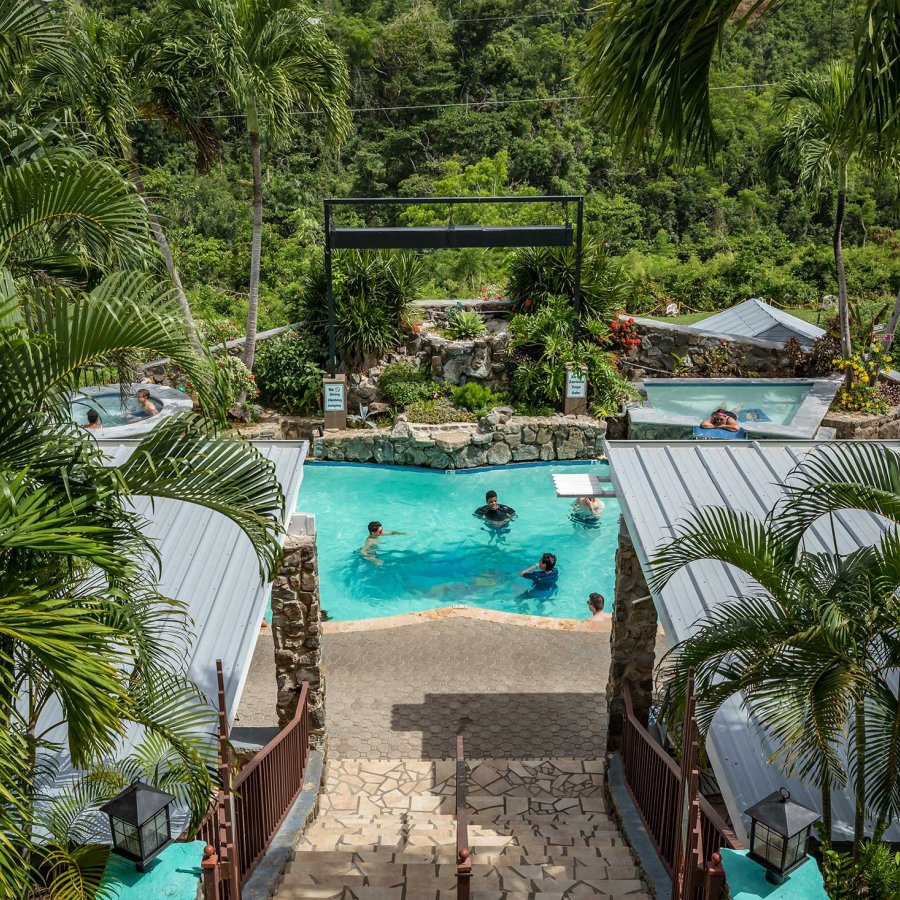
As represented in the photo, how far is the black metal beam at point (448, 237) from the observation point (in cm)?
1698

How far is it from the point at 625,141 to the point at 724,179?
87.6 ft

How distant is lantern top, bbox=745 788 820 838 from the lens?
15.5 ft

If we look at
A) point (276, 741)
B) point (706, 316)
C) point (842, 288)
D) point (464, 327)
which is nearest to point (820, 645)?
point (276, 741)

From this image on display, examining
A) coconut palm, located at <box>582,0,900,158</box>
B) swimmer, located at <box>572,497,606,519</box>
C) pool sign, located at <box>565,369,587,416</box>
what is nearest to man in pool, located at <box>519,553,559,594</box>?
swimmer, located at <box>572,497,606,519</box>

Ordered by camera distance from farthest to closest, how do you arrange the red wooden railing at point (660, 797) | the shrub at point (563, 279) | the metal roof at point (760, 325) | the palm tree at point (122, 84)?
the shrub at point (563, 279)
the metal roof at point (760, 325)
the palm tree at point (122, 84)
the red wooden railing at point (660, 797)

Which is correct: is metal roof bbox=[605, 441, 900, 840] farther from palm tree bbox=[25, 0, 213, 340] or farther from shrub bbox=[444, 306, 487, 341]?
shrub bbox=[444, 306, 487, 341]

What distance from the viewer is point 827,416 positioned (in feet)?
53.0

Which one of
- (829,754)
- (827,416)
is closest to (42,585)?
(829,754)

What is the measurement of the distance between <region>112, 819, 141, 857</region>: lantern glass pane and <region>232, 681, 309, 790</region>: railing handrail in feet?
2.94

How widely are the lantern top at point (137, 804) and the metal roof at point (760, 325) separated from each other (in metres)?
15.5

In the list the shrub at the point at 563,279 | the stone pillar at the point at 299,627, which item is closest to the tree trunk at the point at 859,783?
the stone pillar at the point at 299,627

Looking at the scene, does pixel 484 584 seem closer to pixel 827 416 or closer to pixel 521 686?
pixel 521 686

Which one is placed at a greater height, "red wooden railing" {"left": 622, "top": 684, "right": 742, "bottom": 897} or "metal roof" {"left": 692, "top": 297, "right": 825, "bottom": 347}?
"metal roof" {"left": 692, "top": 297, "right": 825, "bottom": 347}

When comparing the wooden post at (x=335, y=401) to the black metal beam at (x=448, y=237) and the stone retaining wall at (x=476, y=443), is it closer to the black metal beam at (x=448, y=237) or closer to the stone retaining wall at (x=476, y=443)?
the stone retaining wall at (x=476, y=443)
